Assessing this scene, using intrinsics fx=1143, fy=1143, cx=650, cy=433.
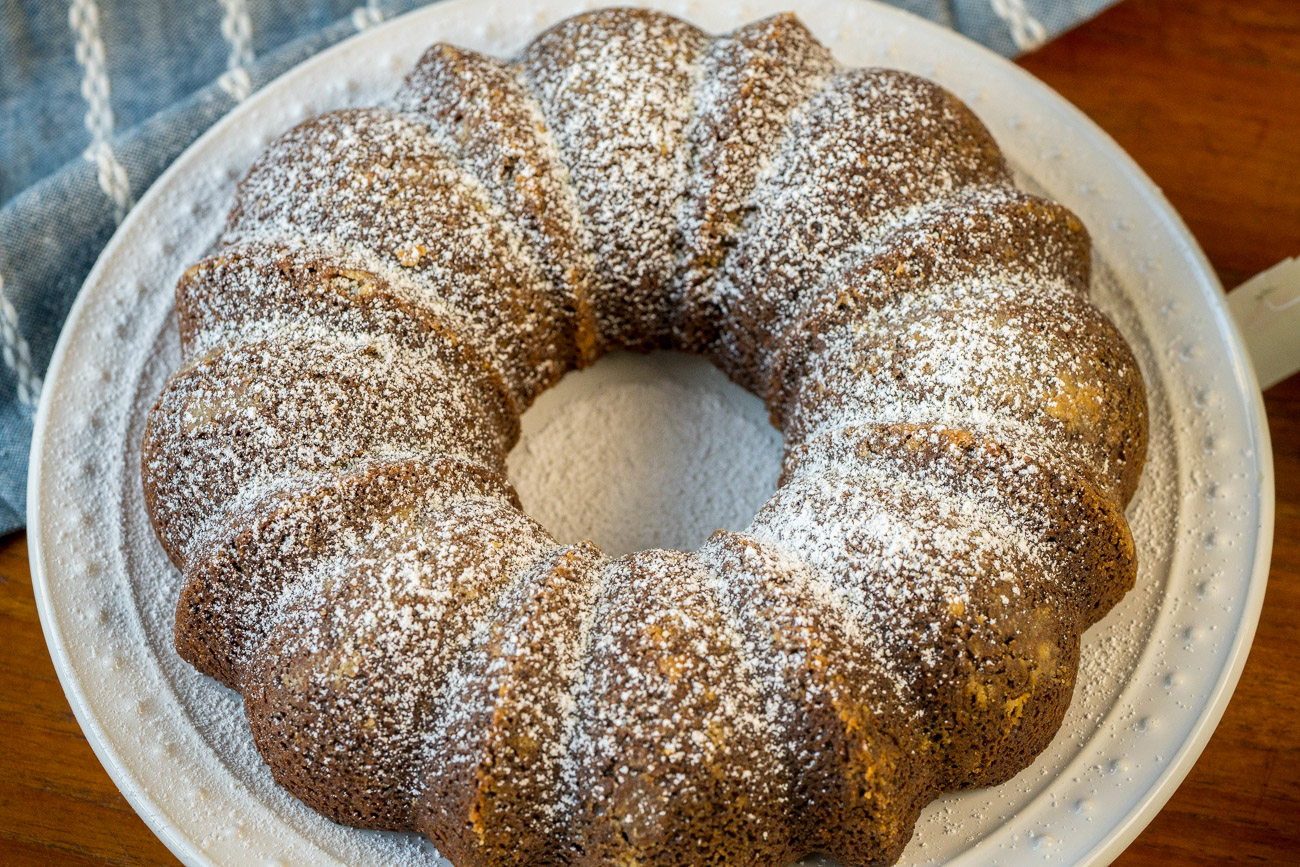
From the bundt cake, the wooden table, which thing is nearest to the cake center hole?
the bundt cake

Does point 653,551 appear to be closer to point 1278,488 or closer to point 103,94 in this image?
point 1278,488

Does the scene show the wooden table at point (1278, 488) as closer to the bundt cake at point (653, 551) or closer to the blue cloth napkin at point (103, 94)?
the blue cloth napkin at point (103, 94)

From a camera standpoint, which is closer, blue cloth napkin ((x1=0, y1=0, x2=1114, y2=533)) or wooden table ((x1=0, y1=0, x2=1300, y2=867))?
wooden table ((x1=0, y1=0, x2=1300, y2=867))

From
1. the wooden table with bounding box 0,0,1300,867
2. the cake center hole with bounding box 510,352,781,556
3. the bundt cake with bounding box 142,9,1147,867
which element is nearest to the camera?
the bundt cake with bounding box 142,9,1147,867

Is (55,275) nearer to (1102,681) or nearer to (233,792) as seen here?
(233,792)

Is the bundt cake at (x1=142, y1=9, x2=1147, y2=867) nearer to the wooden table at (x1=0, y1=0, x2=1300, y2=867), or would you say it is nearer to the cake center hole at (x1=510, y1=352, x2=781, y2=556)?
the cake center hole at (x1=510, y1=352, x2=781, y2=556)

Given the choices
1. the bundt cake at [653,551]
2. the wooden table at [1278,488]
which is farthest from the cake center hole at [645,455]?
the wooden table at [1278,488]
